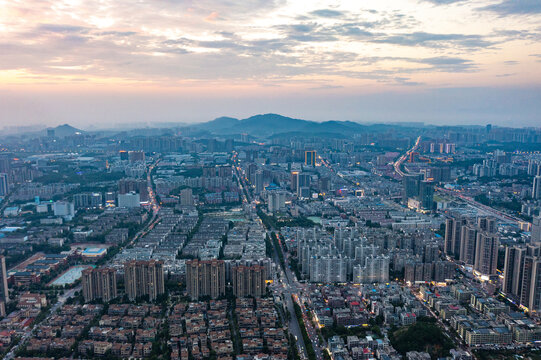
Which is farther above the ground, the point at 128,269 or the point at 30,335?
the point at 128,269

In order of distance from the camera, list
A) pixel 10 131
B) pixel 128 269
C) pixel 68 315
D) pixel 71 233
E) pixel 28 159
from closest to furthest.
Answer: pixel 68 315
pixel 128 269
pixel 71 233
pixel 28 159
pixel 10 131

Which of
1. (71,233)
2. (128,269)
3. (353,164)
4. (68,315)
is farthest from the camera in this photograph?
(353,164)

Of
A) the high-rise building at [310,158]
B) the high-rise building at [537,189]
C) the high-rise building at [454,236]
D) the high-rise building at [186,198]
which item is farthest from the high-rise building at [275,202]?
the high-rise building at [310,158]

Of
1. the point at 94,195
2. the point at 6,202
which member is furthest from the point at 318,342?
the point at 6,202

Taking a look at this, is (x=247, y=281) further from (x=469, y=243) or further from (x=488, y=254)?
(x=469, y=243)

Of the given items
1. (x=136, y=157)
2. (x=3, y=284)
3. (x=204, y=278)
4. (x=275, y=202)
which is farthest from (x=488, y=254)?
(x=136, y=157)

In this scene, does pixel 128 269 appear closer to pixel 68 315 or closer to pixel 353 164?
pixel 68 315

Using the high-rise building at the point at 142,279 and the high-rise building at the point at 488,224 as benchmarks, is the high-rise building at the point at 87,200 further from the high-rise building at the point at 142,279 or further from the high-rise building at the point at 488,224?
the high-rise building at the point at 488,224
